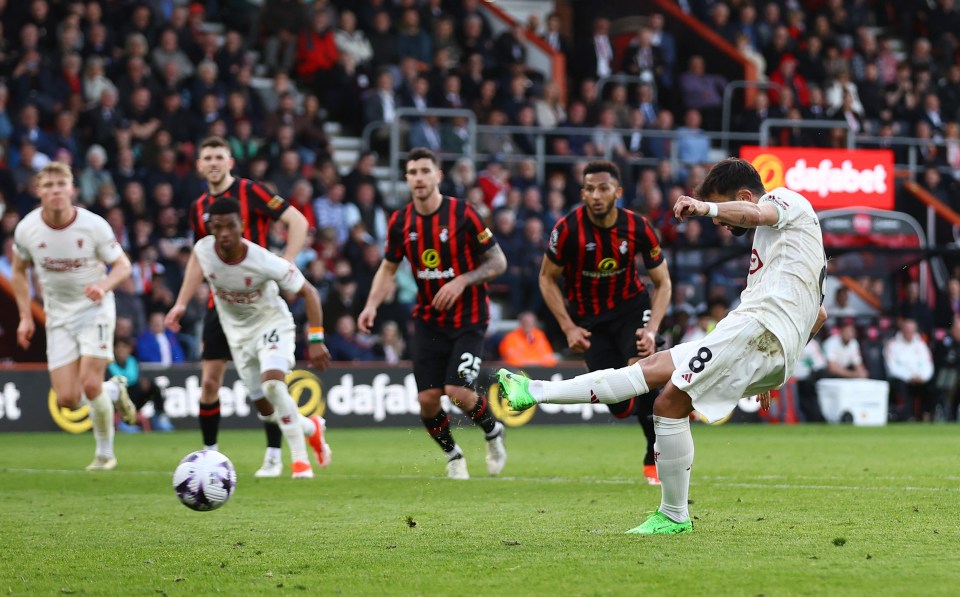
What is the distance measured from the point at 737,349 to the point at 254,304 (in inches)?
212

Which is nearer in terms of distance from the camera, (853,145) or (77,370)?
(77,370)

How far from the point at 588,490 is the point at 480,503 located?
1.21 metres

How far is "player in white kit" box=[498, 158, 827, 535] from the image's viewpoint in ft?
23.4

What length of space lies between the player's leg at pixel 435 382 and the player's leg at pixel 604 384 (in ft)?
13.7

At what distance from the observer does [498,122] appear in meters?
24.4

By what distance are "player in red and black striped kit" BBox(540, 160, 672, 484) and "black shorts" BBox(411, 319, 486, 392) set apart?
2.37ft

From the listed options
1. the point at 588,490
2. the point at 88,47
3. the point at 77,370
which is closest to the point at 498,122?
the point at 88,47

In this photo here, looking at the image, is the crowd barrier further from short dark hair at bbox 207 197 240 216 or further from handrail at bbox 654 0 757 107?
handrail at bbox 654 0 757 107

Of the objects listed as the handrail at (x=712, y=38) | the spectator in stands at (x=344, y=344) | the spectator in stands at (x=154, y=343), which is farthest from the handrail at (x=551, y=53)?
the spectator in stands at (x=154, y=343)

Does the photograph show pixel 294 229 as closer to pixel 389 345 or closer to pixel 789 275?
pixel 789 275

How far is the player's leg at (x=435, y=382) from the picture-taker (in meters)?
11.5

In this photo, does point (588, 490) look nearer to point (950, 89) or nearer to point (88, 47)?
point (88, 47)

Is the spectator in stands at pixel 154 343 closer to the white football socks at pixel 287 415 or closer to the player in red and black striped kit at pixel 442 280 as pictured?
the white football socks at pixel 287 415

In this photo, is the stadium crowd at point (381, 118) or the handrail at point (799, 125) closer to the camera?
the stadium crowd at point (381, 118)
